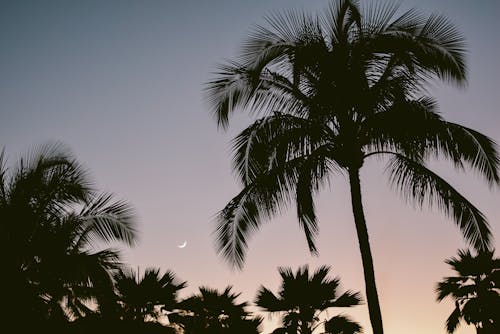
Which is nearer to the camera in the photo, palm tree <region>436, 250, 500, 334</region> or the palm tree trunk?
the palm tree trunk

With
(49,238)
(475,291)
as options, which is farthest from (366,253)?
(475,291)

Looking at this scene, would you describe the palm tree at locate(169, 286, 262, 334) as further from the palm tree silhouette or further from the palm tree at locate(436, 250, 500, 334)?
the palm tree at locate(436, 250, 500, 334)

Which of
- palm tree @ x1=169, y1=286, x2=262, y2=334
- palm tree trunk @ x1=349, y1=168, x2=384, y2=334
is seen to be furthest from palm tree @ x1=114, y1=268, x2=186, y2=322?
palm tree trunk @ x1=349, y1=168, x2=384, y2=334

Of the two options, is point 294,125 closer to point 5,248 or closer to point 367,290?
point 367,290

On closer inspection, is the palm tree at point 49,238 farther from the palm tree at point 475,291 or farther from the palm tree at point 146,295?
the palm tree at point 475,291

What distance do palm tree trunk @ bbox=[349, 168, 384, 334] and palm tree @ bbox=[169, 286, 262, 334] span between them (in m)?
8.27

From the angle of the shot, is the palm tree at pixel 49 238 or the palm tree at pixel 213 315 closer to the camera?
the palm tree at pixel 49 238

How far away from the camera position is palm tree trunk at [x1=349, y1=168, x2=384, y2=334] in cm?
808

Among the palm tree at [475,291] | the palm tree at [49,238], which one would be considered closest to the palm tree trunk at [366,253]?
the palm tree at [49,238]

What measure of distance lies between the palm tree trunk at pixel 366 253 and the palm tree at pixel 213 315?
8.27 metres

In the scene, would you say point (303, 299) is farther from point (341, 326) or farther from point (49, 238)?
point (49, 238)

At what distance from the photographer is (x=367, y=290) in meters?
8.36

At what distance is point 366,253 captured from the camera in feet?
28.3

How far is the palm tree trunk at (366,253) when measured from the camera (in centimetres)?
808
